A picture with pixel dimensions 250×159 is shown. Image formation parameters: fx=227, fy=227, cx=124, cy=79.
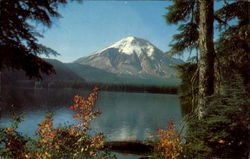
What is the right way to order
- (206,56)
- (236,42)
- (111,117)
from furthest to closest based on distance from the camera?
(111,117) < (236,42) < (206,56)

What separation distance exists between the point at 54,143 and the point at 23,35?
3.90 m

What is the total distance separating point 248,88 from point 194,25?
11.9 feet

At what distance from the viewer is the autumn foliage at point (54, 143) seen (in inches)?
237

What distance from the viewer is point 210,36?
6.76 meters

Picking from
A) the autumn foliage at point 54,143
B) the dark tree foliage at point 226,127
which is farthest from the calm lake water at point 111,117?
the dark tree foliage at point 226,127

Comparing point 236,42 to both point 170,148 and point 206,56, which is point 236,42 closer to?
point 206,56

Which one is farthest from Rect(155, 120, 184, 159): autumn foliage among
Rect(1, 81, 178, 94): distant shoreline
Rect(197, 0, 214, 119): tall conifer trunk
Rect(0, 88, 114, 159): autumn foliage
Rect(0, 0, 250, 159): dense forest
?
Rect(1, 81, 178, 94): distant shoreline

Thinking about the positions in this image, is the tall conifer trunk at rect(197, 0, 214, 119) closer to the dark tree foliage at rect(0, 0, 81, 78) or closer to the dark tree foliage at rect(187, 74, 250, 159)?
the dark tree foliage at rect(187, 74, 250, 159)

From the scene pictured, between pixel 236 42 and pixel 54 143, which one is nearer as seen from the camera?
pixel 54 143

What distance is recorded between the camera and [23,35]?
480 cm

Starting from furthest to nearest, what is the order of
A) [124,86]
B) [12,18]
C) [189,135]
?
[124,86] < [189,135] < [12,18]

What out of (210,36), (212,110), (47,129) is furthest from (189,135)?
(47,129)

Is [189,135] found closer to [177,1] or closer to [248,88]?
[248,88]

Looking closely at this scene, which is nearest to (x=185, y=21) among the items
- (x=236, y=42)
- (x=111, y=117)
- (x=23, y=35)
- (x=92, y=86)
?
(x=236, y=42)
